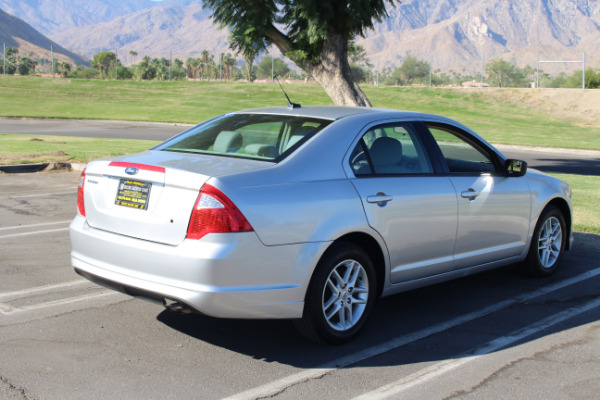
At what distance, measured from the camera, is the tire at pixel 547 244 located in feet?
21.7

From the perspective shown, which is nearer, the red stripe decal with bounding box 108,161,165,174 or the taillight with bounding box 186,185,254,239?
the taillight with bounding box 186,185,254,239

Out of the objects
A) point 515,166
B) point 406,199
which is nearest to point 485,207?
point 515,166

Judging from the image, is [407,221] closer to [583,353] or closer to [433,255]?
[433,255]

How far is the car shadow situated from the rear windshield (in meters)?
1.29

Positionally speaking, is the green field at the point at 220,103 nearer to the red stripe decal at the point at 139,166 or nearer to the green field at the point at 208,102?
the green field at the point at 208,102

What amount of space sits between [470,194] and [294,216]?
197cm

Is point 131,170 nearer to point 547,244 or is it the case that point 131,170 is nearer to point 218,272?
point 218,272

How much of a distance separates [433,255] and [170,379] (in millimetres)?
2332

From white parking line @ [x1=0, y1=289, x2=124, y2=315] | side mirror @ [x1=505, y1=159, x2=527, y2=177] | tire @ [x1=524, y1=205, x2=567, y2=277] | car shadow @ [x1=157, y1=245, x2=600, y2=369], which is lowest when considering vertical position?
car shadow @ [x1=157, y1=245, x2=600, y2=369]

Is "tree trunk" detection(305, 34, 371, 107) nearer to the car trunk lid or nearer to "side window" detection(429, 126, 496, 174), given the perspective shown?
"side window" detection(429, 126, 496, 174)

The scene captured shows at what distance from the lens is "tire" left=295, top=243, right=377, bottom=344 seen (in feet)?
15.0

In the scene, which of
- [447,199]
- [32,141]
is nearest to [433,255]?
[447,199]

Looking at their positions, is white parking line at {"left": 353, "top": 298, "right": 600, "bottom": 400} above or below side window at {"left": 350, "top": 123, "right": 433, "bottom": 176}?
below

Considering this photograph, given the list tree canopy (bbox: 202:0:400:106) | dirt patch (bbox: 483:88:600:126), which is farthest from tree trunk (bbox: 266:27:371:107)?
dirt patch (bbox: 483:88:600:126)
